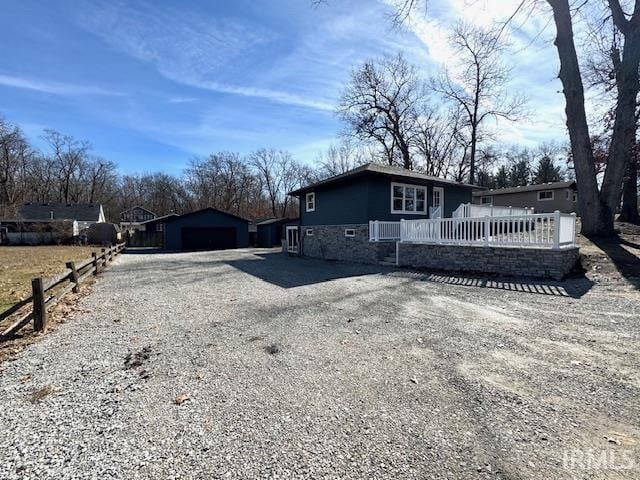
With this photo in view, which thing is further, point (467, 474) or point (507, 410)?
point (507, 410)

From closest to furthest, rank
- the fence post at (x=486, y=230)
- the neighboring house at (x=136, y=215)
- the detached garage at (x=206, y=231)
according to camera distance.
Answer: the fence post at (x=486, y=230) → the detached garage at (x=206, y=231) → the neighboring house at (x=136, y=215)

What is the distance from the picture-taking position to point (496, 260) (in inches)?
347

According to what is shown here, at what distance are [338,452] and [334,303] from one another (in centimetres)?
427

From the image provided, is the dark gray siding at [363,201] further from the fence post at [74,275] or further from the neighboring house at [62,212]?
the neighboring house at [62,212]

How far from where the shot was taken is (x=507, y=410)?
2572 mm

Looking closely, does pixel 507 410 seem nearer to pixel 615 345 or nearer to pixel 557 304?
pixel 615 345

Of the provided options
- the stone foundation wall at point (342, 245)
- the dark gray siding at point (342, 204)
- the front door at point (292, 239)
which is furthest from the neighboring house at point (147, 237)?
the dark gray siding at point (342, 204)

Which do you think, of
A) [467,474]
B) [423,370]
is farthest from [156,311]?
[467,474]

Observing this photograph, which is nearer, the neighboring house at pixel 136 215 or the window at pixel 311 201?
the window at pixel 311 201

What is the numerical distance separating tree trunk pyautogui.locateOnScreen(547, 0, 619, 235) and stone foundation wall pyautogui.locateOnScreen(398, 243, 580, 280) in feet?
12.8

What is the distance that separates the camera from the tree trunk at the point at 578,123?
11.1 meters

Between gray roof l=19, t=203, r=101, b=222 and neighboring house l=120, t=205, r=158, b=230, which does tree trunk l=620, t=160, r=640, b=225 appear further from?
neighboring house l=120, t=205, r=158, b=230

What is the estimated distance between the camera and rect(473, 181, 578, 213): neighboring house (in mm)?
25688

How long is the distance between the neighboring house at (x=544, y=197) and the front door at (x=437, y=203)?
11.4m
